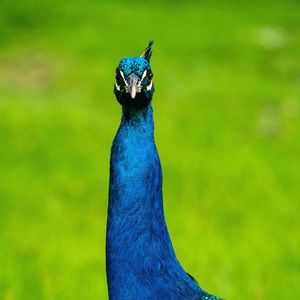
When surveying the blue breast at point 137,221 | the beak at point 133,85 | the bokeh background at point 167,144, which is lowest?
the blue breast at point 137,221

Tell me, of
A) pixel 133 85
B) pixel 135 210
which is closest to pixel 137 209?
pixel 135 210

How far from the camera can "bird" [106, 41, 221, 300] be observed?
8.57 feet

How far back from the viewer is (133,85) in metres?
2.53

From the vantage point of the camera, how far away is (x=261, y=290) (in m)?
4.89

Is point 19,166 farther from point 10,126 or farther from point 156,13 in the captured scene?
point 156,13

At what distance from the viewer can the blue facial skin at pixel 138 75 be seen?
8.41 ft

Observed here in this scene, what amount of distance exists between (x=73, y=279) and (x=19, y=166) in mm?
2244

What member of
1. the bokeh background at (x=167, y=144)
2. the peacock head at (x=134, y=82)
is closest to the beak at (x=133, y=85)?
the peacock head at (x=134, y=82)

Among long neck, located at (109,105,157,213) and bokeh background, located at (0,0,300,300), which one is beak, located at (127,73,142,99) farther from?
bokeh background, located at (0,0,300,300)

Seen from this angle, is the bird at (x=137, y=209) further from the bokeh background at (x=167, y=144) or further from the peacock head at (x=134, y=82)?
the bokeh background at (x=167, y=144)

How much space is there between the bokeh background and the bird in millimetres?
1941

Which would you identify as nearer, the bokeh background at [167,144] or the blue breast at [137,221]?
the blue breast at [137,221]

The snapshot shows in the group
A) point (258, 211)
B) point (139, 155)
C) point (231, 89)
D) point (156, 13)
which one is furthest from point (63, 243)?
point (156, 13)

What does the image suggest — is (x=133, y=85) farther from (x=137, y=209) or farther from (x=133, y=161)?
(x=137, y=209)
